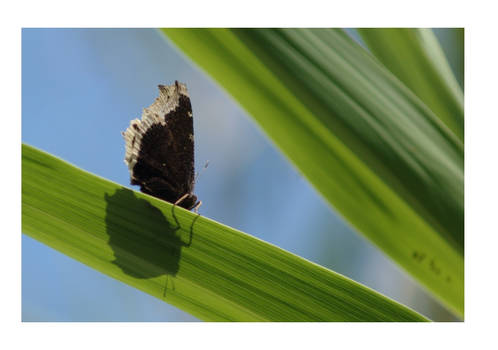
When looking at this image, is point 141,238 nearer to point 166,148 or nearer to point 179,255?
point 179,255

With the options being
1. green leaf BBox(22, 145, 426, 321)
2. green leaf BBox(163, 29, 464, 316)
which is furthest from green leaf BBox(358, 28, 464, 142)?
green leaf BBox(22, 145, 426, 321)

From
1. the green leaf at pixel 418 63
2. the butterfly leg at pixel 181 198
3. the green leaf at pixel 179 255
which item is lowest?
the green leaf at pixel 179 255

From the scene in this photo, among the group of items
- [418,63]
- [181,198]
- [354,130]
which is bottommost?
[181,198]

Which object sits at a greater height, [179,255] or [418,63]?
[418,63]

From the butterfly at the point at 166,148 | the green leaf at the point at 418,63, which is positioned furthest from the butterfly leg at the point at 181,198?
the green leaf at the point at 418,63

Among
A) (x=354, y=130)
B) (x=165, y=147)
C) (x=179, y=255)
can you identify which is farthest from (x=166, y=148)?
(x=354, y=130)

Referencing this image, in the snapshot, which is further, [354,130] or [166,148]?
[166,148]

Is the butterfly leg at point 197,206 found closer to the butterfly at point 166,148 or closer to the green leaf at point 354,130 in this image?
the butterfly at point 166,148

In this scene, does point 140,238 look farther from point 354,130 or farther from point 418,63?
point 418,63
